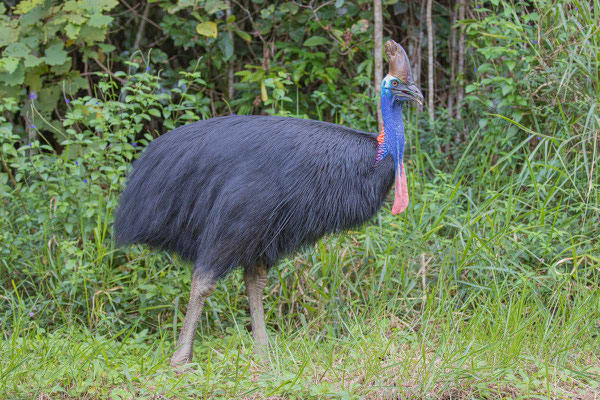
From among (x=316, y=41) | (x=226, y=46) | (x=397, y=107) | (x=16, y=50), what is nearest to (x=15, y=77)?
(x=16, y=50)

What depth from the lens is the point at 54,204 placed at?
417 cm

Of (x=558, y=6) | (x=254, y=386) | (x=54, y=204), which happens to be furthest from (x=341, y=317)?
(x=558, y=6)

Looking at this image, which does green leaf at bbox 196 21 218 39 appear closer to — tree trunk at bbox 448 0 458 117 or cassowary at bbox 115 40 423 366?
cassowary at bbox 115 40 423 366

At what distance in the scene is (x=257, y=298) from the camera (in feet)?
11.3

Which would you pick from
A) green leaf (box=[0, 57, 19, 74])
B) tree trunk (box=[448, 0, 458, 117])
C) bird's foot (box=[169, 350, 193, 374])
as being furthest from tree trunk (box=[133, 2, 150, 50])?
bird's foot (box=[169, 350, 193, 374])

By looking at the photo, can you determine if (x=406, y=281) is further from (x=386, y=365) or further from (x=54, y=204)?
(x=54, y=204)

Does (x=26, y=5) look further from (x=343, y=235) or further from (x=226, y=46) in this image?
(x=343, y=235)

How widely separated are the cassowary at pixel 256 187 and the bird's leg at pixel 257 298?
10 centimetres

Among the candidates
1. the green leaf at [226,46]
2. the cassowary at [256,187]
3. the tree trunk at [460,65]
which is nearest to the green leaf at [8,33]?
the green leaf at [226,46]

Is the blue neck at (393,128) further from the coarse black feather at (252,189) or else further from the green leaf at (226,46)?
the green leaf at (226,46)

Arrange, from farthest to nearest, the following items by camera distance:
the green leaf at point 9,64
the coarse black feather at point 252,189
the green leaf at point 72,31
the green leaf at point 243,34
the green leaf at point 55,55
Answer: the green leaf at point 243,34 → the green leaf at point 55,55 → the green leaf at point 72,31 → the green leaf at point 9,64 → the coarse black feather at point 252,189

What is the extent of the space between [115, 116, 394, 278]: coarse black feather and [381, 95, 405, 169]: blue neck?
5 cm

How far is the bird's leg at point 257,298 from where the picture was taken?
3.40 m

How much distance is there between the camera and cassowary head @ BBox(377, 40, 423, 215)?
3.16m
